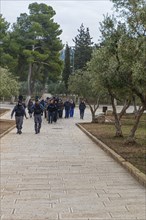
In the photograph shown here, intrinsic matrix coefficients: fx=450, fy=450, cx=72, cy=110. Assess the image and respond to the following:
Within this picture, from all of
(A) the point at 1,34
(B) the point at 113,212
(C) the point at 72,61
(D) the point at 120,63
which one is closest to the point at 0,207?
(B) the point at 113,212

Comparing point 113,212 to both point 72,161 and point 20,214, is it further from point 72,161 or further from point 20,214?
point 72,161

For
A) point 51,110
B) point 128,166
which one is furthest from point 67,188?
point 51,110

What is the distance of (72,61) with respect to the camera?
3730 inches

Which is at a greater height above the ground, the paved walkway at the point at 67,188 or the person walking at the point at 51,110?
the person walking at the point at 51,110

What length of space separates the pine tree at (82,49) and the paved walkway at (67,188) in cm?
7270

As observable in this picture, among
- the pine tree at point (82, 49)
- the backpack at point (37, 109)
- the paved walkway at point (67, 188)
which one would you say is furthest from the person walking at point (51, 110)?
the pine tree at point (82, 49)

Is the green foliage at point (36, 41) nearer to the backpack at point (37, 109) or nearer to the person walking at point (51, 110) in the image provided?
the person walking at point (51, 110)

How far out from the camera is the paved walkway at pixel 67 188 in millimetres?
6590

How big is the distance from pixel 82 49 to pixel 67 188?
79.7m

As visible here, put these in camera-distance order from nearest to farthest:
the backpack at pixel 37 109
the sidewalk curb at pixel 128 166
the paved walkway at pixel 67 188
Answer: the paved walkway at pixel 67 188, the sidewalk curb at pixel 128 166, the backpack at pixel 37 109

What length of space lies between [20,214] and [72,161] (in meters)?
6.07

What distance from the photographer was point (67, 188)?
8539mm

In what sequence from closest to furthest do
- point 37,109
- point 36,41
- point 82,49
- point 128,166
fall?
point 128,166 → point 37,109 → point 36,41 → point 82,49

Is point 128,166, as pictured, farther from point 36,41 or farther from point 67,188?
point 36,41
